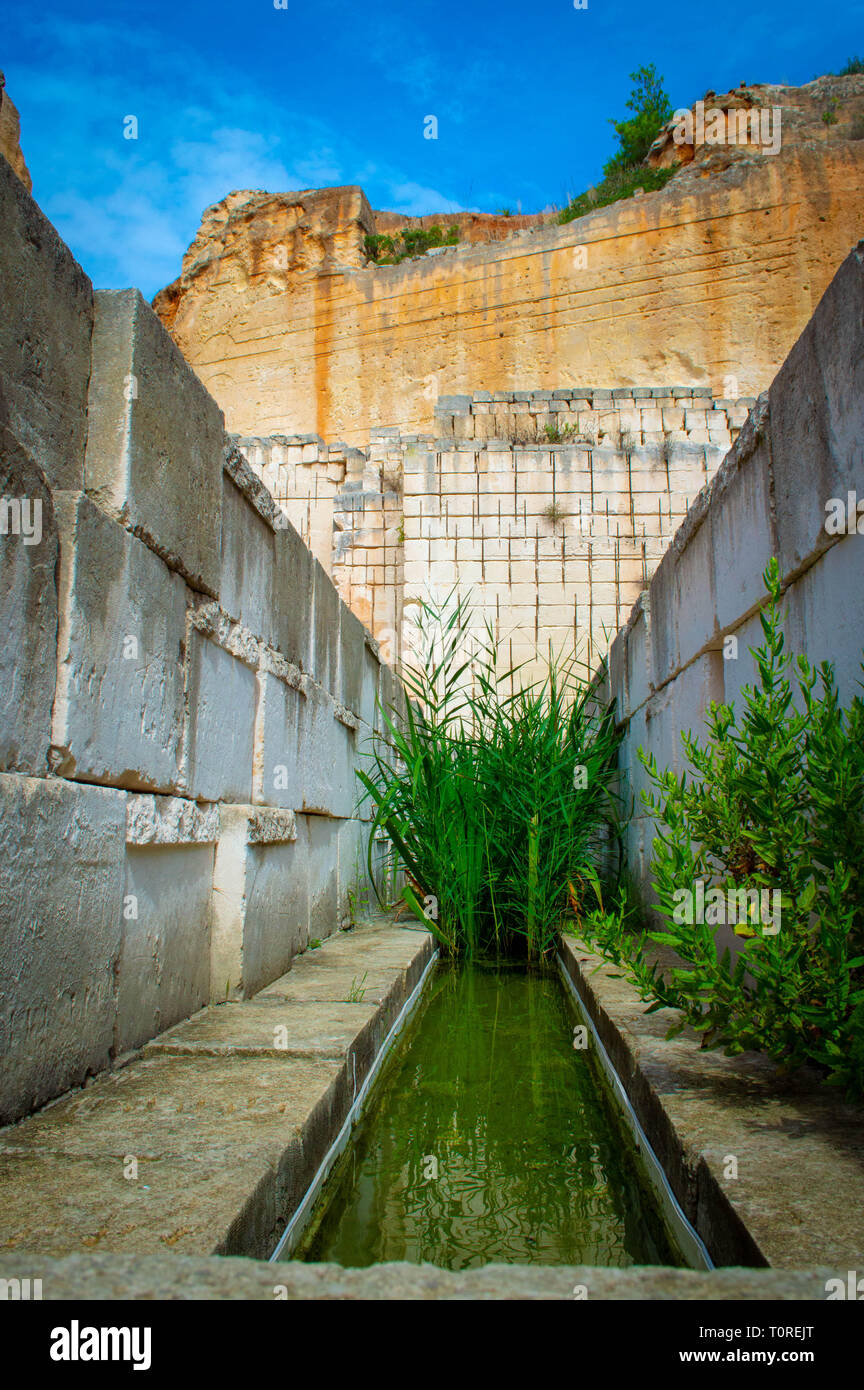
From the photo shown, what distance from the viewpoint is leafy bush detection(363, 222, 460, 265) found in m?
24.7

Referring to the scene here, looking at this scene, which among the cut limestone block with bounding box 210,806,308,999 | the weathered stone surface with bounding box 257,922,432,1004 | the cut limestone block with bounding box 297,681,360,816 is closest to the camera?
the cut limestone block with bounding box 210,806,308,999

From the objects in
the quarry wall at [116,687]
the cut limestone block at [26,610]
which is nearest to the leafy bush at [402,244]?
the quarry wall at [116,687]

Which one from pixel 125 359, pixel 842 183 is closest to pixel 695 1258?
pixel 125 359

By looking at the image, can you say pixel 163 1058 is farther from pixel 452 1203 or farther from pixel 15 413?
pixel 15 413

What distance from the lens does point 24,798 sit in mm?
1530

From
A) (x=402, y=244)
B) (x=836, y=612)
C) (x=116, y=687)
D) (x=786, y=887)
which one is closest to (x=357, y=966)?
(x=116, y=687)

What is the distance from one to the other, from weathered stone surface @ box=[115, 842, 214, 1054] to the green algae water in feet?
1.80

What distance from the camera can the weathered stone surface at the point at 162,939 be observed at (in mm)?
2010

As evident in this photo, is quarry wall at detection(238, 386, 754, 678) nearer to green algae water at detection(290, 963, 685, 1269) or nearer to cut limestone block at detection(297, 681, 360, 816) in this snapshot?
cut limestone block at detection(297, 681, 360, 816)

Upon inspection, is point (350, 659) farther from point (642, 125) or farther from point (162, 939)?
point (642, 125)

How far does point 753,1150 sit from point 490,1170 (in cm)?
66

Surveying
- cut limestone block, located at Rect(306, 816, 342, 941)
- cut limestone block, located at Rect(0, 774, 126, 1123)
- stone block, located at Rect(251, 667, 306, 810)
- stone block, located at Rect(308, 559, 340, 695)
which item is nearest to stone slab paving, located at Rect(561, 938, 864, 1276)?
cut limestone block, located at Rect(0, 774, 126, 1123)

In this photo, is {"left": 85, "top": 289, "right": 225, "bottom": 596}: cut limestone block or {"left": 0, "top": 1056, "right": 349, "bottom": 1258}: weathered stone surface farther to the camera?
{"left": 85, "top": 289, "right": 225, "bottom": 596}: cut limestone block

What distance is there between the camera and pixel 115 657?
1.91 m
